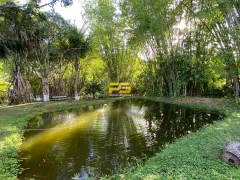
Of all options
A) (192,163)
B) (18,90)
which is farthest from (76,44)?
(192,163)

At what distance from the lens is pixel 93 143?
3797 millimetres

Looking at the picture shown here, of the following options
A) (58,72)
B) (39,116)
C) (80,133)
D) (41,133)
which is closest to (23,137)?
(41,133)

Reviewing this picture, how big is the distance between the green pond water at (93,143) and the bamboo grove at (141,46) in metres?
3.39

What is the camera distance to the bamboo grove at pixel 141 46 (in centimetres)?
749

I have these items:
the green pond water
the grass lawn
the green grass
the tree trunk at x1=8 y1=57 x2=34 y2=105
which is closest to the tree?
the tree trunk at x1=8 y1=57 x2=34 y2=105

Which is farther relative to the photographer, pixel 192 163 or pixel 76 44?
pixel 76 44

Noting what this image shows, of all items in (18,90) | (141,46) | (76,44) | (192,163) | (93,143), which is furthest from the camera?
(141,46)

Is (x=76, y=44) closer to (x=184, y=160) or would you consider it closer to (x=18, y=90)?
(x=18, y=90)

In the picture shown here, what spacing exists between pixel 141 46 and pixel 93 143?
8.69 meters

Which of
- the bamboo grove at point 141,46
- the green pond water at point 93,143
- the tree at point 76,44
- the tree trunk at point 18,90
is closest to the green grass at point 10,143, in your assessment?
the green pond water at point 93,143

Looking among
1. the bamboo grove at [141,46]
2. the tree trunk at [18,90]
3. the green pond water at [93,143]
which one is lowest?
the green pond water at [93,143]

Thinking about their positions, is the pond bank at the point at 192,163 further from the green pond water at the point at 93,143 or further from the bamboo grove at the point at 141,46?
the bamboo grove at the point at 141,46

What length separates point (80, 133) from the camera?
4480 mm

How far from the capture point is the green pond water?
9.21 feet
